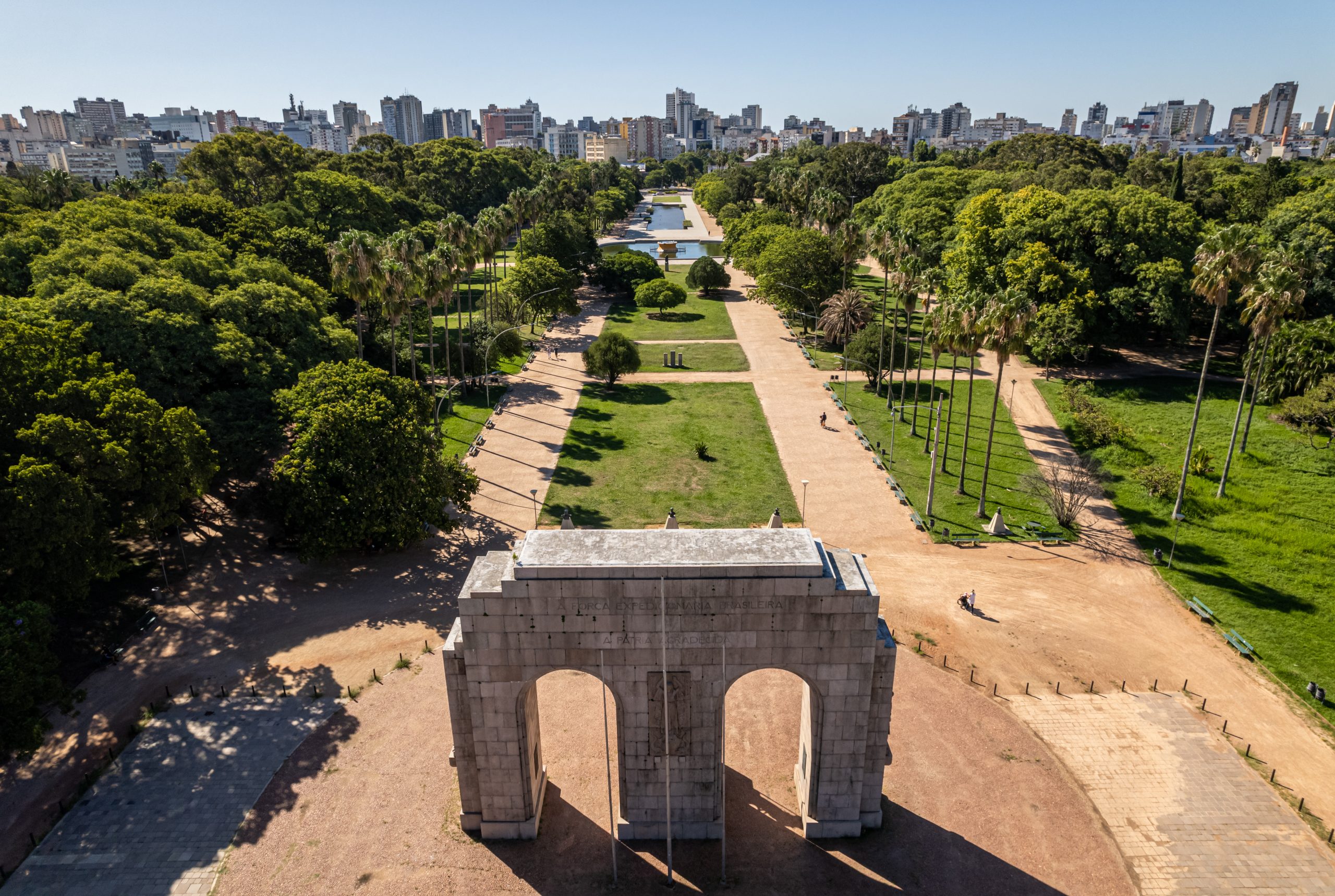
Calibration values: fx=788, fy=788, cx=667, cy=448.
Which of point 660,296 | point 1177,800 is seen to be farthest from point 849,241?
point 1177,800

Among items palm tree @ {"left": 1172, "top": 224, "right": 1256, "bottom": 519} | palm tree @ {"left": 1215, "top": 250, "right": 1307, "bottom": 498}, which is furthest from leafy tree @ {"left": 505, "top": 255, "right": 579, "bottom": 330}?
palm tree @ {"left": 1215, "top": 250, "right": 1307, "bottom": 498}

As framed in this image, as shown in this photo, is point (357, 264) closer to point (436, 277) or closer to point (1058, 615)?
point (436, 277)

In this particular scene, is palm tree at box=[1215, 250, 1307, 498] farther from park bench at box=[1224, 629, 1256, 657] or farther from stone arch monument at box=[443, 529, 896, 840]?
stone arch monument at box=[443, 529, 896, 840]

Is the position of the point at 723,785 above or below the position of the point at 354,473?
below

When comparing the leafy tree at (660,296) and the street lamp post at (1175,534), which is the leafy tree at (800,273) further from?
the street lamp post at (1175,534)

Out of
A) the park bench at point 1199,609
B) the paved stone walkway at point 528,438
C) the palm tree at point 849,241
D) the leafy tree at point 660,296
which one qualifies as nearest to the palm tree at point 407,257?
the paved stone walkway at point 528,438

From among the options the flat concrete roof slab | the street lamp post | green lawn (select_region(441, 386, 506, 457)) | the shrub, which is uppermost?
the flat concrete roof slab
